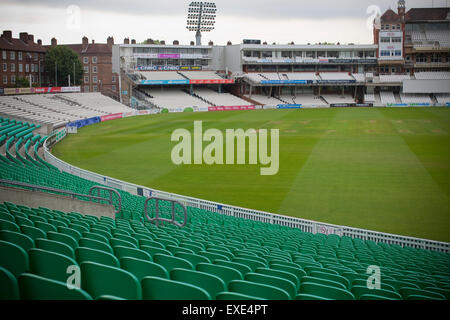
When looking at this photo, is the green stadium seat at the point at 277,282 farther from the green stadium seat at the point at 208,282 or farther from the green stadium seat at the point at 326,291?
the green stadium seat at the point at 208,282

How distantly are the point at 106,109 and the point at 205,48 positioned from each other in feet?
123

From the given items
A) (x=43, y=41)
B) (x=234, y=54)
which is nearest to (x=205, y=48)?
(x=234, y=54)

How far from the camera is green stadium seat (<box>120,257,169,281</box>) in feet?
14.4

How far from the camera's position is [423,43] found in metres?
95.9

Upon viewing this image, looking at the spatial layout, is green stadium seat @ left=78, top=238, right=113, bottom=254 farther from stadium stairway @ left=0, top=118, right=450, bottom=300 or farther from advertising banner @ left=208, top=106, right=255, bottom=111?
advertising banner @ left=208, top=106, right=255, bottom=111

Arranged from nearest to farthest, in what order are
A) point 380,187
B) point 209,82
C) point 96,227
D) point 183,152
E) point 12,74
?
point 96,227
point 380,187
point 183,152
point 12,74
point 209,82

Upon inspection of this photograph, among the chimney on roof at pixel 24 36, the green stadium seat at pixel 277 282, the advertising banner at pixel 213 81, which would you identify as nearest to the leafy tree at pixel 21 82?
the chimney on roof at pixel 24 36

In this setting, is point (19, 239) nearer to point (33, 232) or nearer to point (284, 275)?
point (33, 232)

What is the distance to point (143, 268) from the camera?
4.48m

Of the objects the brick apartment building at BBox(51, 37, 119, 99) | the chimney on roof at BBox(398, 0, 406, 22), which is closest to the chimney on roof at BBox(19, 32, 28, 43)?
the brick apartment building at BBox(51, 37, 119, 99)

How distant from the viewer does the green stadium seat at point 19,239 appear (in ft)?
16.1

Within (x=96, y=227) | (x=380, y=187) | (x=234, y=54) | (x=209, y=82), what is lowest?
(x=380, y=187)

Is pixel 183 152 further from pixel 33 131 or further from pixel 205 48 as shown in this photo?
pixel 205 48
